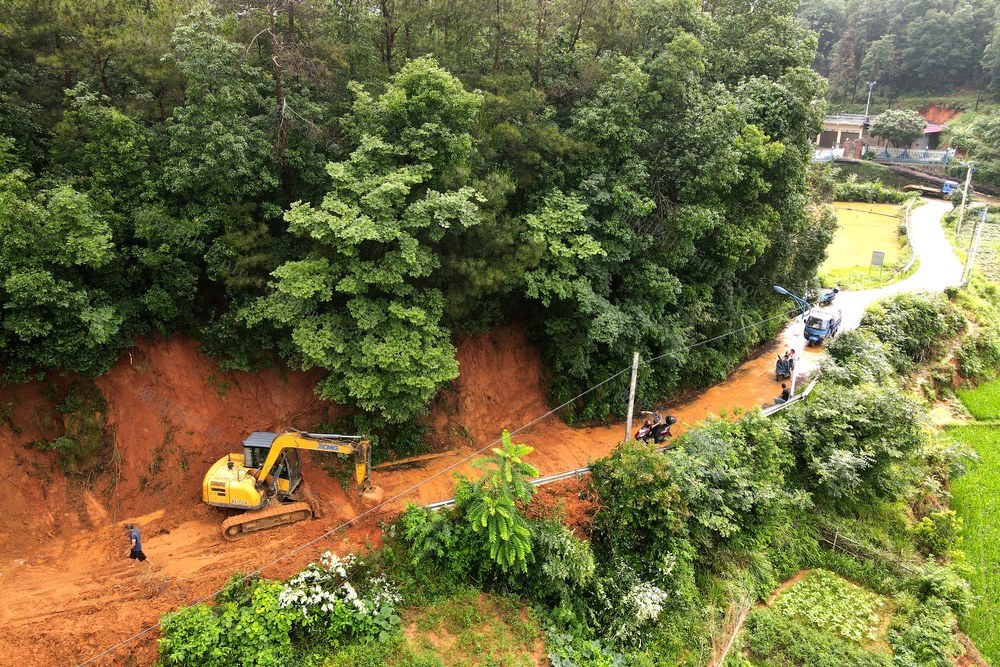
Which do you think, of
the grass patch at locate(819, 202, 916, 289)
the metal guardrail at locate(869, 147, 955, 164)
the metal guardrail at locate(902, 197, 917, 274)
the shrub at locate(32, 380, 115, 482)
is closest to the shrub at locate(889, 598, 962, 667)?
the shrub at locate(32, 380, 115, 482)

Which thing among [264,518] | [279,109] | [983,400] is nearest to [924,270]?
[983,400]

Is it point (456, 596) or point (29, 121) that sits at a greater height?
point (29, 121)

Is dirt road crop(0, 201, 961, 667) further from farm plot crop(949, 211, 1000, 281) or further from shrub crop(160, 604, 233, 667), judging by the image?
farm plot crop(949, 211, 1000, 281)

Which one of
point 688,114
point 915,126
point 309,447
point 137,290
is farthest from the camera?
point 915,126

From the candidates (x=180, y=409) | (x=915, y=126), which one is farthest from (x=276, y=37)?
(x=915, y=126)

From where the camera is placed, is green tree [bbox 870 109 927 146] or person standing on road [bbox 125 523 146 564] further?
green tree [bbox 870 109 927 146]

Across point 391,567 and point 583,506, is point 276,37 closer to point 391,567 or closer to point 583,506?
point 391,567
